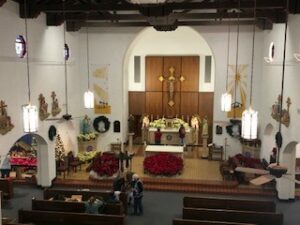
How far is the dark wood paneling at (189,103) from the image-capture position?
21.5 metres

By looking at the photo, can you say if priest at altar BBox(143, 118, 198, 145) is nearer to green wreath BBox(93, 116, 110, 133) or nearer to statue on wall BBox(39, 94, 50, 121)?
green wreath BBox(93, 116, 110, 133)

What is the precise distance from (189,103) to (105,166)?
795 cm

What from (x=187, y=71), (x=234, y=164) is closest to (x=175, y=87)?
(x=187, y=71)

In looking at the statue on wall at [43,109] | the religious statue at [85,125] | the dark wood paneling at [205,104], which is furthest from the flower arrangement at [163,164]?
the dark wood paneling at [205,104]

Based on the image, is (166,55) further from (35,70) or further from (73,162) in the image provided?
(35,70)

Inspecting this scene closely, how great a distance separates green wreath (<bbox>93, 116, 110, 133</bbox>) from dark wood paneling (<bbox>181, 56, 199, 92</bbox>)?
5.41m

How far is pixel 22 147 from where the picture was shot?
58.6 ft

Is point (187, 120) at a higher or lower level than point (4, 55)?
lower

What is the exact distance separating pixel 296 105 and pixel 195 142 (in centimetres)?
934

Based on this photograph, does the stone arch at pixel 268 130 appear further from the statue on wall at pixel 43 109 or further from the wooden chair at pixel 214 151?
the statue on wall at pixel 43 109

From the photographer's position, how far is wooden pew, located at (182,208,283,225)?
34.8ft

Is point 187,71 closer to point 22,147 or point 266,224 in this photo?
point 22,147

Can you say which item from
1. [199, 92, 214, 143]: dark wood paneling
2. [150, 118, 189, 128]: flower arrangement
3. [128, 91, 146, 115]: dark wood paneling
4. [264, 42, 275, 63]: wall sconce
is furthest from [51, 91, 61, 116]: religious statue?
[264, 42, 275, 63]: wall sconce

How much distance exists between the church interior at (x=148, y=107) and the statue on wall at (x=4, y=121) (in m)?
0.03
